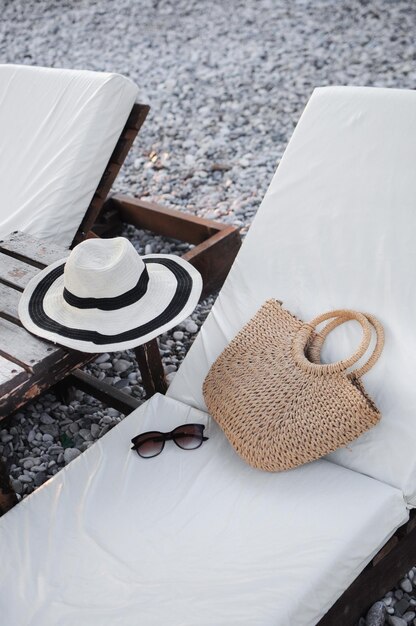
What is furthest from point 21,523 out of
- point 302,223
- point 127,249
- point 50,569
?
point 302,223

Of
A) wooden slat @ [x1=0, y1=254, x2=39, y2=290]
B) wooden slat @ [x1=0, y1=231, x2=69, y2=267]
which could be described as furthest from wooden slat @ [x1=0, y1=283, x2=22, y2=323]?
wooden slat @ [x1=0, y1=231, x2=69, y2=267]

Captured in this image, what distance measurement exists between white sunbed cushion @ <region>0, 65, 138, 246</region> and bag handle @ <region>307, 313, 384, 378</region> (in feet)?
3.76

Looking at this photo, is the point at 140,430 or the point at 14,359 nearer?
the point at 14,359

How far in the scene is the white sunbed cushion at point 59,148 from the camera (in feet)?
8.36

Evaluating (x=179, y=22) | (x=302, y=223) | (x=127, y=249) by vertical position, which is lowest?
(x=179, y=22)

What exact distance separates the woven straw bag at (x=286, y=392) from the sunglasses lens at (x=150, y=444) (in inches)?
6.2

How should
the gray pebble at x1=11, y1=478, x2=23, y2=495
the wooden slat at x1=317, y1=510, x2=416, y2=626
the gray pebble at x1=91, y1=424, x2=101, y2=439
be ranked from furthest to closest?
the gray pebble at x1=91, y1=424, x2=101, y2=439, the gray pebble at x1=11, y1=478, x2=23, y2=495, the wooden slat at x1=317, y1=510, x2=416, y2=626

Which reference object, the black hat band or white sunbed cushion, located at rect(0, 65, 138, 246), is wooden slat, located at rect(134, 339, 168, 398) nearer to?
the black hat band

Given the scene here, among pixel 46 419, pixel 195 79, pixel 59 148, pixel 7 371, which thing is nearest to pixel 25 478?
pixel 46 419

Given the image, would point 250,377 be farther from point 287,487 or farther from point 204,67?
point 204,67

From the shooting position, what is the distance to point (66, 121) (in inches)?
105

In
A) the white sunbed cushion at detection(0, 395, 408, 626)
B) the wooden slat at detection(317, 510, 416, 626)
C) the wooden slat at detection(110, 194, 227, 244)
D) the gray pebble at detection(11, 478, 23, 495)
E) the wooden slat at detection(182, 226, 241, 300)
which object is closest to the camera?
the white sunbed cushion at detection(0, 395, 408, 626)

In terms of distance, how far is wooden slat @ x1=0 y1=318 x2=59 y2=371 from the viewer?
168 centimetres

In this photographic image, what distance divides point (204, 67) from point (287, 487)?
13.3ft
